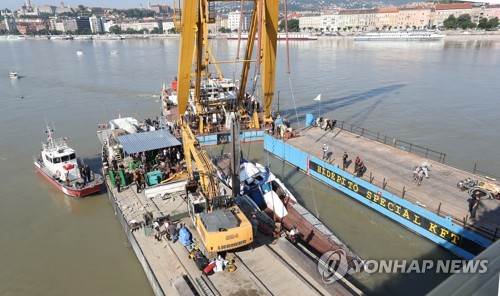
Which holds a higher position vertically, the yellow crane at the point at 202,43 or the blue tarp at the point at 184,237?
the yellow crane at the point at 202,43

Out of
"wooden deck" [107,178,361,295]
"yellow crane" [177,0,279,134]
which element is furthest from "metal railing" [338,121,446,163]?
"wooden deck" [107,178,361,295]

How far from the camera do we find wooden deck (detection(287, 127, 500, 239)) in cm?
1634

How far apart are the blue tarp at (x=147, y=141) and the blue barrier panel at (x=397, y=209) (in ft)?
31.0

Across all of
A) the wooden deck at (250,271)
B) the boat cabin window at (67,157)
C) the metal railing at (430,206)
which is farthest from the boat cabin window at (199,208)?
the boat cabin window at (67,157)

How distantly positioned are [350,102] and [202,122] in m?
23.9

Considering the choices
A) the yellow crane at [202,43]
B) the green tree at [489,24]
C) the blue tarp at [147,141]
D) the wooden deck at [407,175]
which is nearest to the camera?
the wooden deck at [407,175]

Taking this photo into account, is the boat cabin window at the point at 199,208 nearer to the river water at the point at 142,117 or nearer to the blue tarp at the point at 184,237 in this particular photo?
the blue tarp at the point at 184,237

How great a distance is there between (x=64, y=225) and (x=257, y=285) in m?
13.8

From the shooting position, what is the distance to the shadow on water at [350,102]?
42469 millimetres

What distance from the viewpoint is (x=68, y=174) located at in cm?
2339

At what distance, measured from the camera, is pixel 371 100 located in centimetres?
4678

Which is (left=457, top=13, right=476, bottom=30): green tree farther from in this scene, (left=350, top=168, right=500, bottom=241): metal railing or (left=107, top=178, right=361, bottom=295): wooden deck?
(left=107, top=178, right=361, bottom=295): wooden deck


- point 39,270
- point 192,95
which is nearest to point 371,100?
point 192,95

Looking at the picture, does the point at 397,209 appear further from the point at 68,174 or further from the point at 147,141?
the point at 68,174
